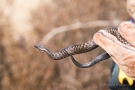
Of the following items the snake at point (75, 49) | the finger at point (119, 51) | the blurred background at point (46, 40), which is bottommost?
the finger at point (119, 51)

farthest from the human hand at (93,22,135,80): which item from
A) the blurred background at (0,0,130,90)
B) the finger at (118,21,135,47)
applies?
the blurred background at (0,0,130,90)

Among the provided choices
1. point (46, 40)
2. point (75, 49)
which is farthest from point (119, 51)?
→ point (46, 40)

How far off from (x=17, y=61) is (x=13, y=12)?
1.95 feet

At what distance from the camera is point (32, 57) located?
3375mm

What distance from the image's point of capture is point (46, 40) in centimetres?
344

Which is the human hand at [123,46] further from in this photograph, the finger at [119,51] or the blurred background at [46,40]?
the blurred background at [46,40]

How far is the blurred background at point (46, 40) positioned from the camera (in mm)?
3287

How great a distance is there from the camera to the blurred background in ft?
10.8

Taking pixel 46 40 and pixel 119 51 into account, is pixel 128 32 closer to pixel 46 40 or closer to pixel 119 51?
pixel 119 51

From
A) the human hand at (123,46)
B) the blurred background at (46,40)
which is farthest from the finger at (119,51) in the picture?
the blurred background at (46,40)

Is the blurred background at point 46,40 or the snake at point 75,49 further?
the blurred background at point 46,40

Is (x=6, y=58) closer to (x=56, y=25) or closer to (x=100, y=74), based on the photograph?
(x=56, y=25)

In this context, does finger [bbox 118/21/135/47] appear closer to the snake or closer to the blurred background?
the snake

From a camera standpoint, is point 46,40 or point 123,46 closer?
point 123,46
